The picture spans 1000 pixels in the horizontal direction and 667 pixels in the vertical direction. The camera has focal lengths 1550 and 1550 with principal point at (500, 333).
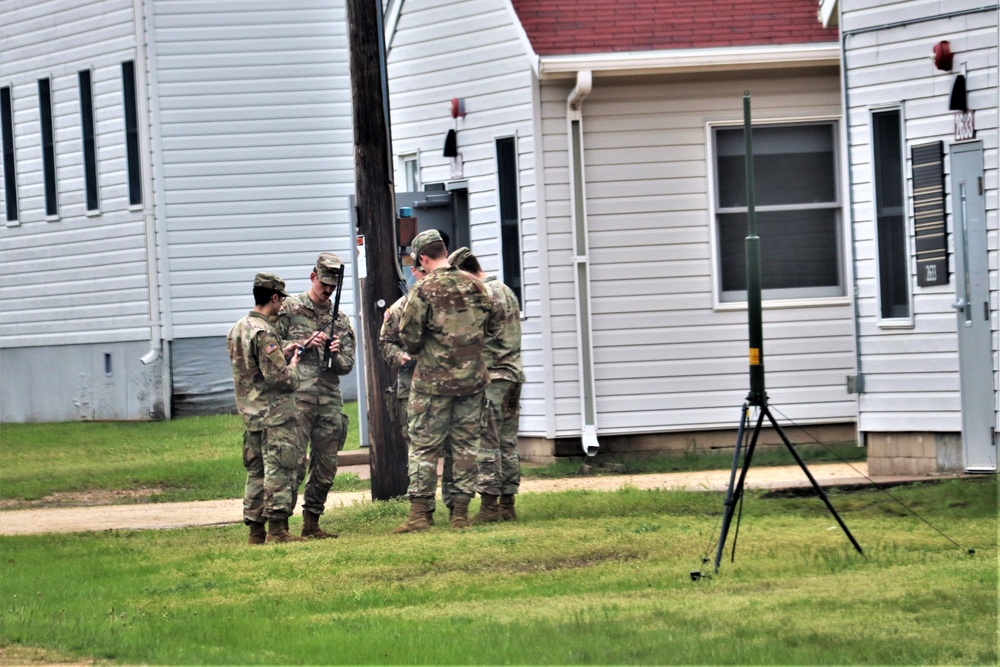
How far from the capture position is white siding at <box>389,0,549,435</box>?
16.2 meters

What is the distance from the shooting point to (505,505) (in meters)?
11.9

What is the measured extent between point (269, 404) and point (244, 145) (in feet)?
46.7

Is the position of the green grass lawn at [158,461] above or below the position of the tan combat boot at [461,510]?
below

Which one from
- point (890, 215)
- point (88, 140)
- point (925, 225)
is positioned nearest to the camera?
point (925, 225)

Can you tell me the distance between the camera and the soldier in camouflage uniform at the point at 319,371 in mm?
11695

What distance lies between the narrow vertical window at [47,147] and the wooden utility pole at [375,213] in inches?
619

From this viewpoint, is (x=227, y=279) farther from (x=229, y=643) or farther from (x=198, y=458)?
(x=229, y=643)

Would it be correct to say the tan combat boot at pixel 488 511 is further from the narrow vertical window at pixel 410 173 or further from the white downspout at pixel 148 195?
the white downspout at pixel 148 195

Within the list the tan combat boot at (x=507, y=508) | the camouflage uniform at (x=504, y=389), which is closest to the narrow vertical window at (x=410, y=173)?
the camouflage uniform at (x=504, y=389)

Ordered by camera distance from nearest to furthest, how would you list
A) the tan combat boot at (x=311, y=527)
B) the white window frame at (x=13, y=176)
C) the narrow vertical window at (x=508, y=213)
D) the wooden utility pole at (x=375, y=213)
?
the tan combat boot at (x=311, y=527) < the wooden utility pole at (x=375, y=213) < the narrow vertical window at (x=508, y=213) < the white window frame at (x=13, y=176)

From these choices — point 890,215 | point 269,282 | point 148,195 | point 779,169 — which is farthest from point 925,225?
point 148,195

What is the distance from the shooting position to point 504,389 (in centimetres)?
1209

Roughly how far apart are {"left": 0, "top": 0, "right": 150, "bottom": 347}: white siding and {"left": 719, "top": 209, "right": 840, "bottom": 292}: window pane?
12.3 meters

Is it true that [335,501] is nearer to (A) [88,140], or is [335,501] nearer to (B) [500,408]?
(B) [500,408]
